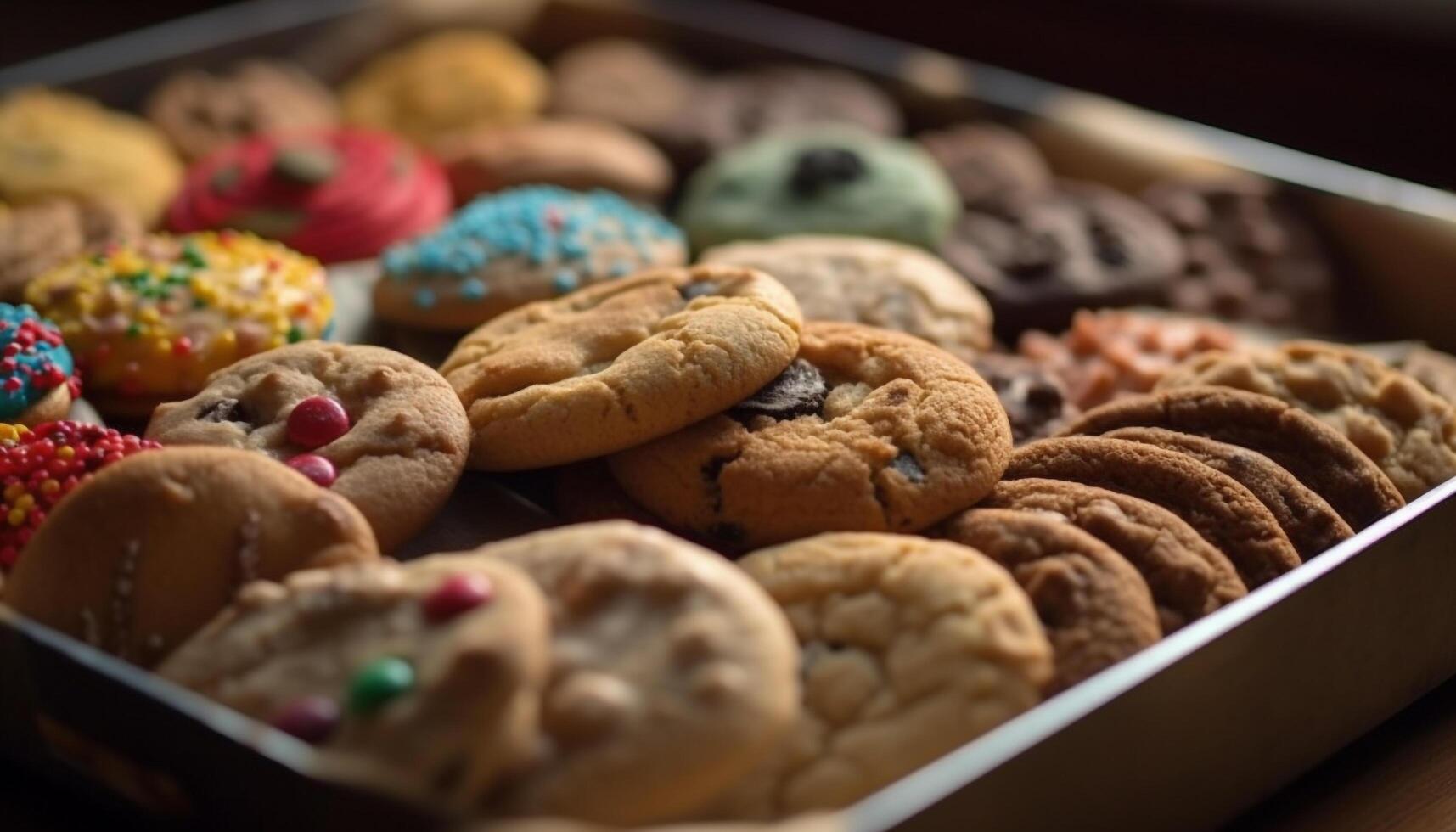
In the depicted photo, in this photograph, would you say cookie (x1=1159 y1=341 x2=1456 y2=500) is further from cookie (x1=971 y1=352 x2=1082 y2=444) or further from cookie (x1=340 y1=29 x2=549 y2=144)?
cookie (x1=340 y1=29 x2=549 y2=144)

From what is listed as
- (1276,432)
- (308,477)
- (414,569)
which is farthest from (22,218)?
(1276,432)

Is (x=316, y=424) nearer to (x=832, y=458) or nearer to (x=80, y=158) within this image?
(x=832, y=458)

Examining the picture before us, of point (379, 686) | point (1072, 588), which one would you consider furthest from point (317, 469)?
point (1072, 588)

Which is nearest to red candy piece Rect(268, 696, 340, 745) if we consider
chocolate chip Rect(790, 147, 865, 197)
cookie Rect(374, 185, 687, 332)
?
cookie Rect(374, 185, 687, 332)

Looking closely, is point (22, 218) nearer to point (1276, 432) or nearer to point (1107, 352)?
point (1107, 352)

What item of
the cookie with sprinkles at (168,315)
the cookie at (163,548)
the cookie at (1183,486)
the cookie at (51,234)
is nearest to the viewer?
the cookie at (163,548)

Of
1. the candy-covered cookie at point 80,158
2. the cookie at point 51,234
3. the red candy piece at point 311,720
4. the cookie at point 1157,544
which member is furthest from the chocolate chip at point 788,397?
the candy-covered cookie at point 80,158

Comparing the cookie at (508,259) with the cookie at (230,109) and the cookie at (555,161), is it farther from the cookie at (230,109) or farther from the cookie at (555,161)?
the cookie at (230,109)
